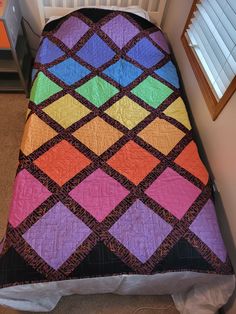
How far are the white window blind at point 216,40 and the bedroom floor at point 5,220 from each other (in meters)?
1.20

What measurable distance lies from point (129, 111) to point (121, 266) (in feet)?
2.92

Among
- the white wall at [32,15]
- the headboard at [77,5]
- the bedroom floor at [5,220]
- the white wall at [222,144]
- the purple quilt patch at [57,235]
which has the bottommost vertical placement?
the bedroom floor at [5,220]

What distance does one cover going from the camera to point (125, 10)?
1.92m

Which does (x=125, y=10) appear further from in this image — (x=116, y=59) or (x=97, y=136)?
(x=97, y=136)

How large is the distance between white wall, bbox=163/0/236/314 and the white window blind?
14cm

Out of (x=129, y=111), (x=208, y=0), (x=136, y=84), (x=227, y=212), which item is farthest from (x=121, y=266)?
(x=208, y=0)

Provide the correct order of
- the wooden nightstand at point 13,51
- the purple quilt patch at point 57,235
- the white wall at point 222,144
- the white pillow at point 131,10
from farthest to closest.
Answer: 1. the white pillow at point 131,10
2. the wooden nightstand at point 13,51
3. the white wall at point 222,144
4. the purple quilt patch at point 57,235

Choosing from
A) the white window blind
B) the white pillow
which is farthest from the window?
the white pillow

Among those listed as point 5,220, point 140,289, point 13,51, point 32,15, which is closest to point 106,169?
point 140,289

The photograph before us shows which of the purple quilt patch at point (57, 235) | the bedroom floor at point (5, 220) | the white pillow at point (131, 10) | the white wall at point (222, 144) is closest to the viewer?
the purple quilt patch at point (57, 235)

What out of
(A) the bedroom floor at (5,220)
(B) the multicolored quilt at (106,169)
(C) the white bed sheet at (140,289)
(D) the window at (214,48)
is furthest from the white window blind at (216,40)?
(A) the bedroom floor at (5,220)

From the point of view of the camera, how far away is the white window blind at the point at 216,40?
1229 mm

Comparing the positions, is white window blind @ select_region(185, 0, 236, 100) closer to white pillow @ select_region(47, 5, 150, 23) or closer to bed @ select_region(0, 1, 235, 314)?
bed @ select_region(0, 1, 235, 314)

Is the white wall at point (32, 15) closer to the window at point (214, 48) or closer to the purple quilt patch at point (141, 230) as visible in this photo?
the window at point (214, 48)
